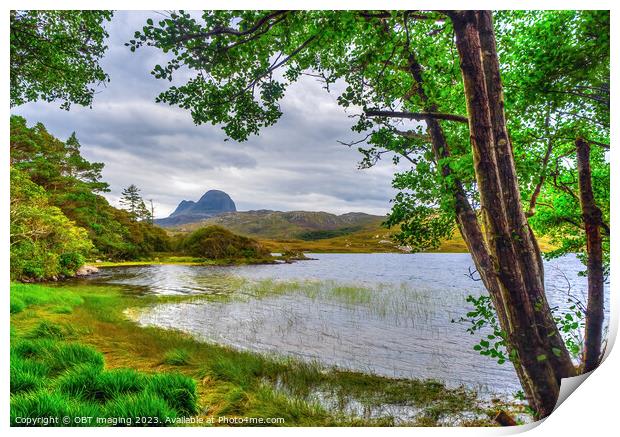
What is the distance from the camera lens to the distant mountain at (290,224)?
5379mm

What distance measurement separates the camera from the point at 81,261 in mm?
7387

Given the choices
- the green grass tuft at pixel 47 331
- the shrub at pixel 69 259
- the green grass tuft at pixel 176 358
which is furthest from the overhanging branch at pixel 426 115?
the shrub at pixel 69 259

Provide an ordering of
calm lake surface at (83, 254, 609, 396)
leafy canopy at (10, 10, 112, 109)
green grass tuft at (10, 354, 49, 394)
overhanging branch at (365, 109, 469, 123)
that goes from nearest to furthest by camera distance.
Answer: overhanging branch at (365, 109, 469, 123) → green grass tuft at (10, 354, 49, 394) → leafy canopy at (10, 10, 112, 109) → calm lake surface at (83, 254, 609, 396)

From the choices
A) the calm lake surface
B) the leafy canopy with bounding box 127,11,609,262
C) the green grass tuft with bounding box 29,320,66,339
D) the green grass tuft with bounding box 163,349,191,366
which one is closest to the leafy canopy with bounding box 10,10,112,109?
→ the leafy canopy with bounding box 127,11,609,262

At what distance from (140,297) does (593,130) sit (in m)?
11.0

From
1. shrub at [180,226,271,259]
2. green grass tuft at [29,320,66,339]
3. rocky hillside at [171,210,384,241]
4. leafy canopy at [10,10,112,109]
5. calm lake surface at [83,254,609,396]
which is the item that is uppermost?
leafy canopy at [10,10,112,109]

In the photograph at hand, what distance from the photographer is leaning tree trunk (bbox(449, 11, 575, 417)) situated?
279cm

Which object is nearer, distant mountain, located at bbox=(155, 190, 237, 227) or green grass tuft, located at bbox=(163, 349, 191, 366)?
A: green grass tuft, located at bbox=(163, 349, 191, 366)

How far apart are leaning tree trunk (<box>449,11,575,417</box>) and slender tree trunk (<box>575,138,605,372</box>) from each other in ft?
2.95

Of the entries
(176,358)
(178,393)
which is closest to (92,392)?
(178,393)

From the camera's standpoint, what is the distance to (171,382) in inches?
137

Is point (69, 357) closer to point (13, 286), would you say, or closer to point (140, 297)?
point (13, 286)

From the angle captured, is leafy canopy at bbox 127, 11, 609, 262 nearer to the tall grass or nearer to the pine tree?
the pine tree
